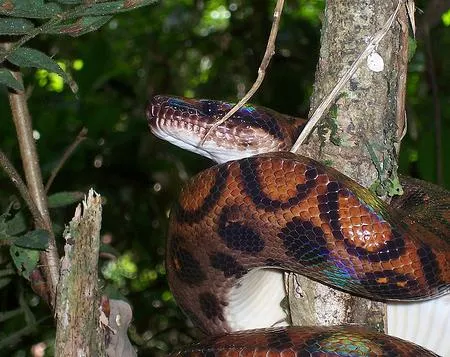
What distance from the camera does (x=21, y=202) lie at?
2262 millimetres

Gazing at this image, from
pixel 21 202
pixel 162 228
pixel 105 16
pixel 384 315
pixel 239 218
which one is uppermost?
pixel 105 16

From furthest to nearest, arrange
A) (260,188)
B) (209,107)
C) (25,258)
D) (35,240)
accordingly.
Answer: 1. (209,107)
2. (25,258)
3. (35,240)
4. (260,188)

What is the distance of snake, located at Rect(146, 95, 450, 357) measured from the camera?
4.51ft

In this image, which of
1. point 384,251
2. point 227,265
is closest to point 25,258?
point 227,265

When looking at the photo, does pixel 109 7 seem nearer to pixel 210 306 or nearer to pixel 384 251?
pixel 384 251

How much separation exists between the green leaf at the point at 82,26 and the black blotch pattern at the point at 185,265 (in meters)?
0.56

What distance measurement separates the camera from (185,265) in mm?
1677

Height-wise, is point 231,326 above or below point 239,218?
below

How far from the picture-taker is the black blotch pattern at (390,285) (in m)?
1.39

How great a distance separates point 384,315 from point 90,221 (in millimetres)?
677

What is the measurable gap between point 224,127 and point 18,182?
53cm

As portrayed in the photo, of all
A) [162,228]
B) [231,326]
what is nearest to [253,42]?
[162,228]

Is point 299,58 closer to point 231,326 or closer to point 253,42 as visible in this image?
point 253,42

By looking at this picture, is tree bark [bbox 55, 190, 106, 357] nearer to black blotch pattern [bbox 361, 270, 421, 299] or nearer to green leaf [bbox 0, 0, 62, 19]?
green leaf [bbox 0, 0, 62, 19]
